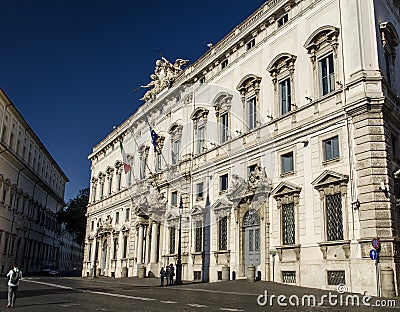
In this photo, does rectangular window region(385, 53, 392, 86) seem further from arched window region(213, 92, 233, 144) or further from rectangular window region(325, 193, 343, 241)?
arched window region(213, 92, 233, 144)

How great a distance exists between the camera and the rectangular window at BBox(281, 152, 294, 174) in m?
26.5

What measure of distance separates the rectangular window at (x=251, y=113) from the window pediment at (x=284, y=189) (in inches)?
221

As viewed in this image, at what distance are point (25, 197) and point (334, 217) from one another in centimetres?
5005

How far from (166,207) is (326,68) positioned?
2069 centimetres

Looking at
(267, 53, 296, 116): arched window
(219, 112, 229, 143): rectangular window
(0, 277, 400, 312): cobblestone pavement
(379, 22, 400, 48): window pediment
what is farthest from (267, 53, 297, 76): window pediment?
(0, 277, 400, 312): cobblestone pavement

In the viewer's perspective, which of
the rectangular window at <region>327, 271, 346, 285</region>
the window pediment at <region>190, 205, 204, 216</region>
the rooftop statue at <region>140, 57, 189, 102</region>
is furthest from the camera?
the rooftop statue at <region>140, 57, 189, 102</region>

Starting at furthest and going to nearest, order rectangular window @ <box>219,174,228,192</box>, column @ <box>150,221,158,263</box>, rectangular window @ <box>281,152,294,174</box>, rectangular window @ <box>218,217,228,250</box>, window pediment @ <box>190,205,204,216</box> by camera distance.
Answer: column @ <box>150,221,158,263</box> < window pediment @ <box>190,205,204,216</box> < rectangular window @ <box>219,174,228,192</box> < rectangular window @ <box>218,217,228,250</box> < rectangular window @ <box>281,152,294,174</box>

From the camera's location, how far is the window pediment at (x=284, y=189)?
82.7 ft

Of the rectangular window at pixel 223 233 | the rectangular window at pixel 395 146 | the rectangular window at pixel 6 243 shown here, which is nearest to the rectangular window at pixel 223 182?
the rectangular window at pixel 223 233

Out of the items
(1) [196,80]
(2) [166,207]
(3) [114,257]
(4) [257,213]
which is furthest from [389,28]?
(3) [114,257]

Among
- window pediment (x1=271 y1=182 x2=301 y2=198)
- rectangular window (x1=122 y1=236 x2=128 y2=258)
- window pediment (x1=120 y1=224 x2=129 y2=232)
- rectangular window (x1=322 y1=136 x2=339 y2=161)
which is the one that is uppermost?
rectangular window (x1=322 y1=136 x2=339 y2=161)

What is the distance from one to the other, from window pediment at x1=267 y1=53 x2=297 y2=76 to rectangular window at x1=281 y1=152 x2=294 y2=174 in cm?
563

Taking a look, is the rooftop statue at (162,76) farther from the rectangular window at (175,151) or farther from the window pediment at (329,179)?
the window pediment at (329,179)

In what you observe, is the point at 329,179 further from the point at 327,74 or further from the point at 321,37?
the point at 321,37
